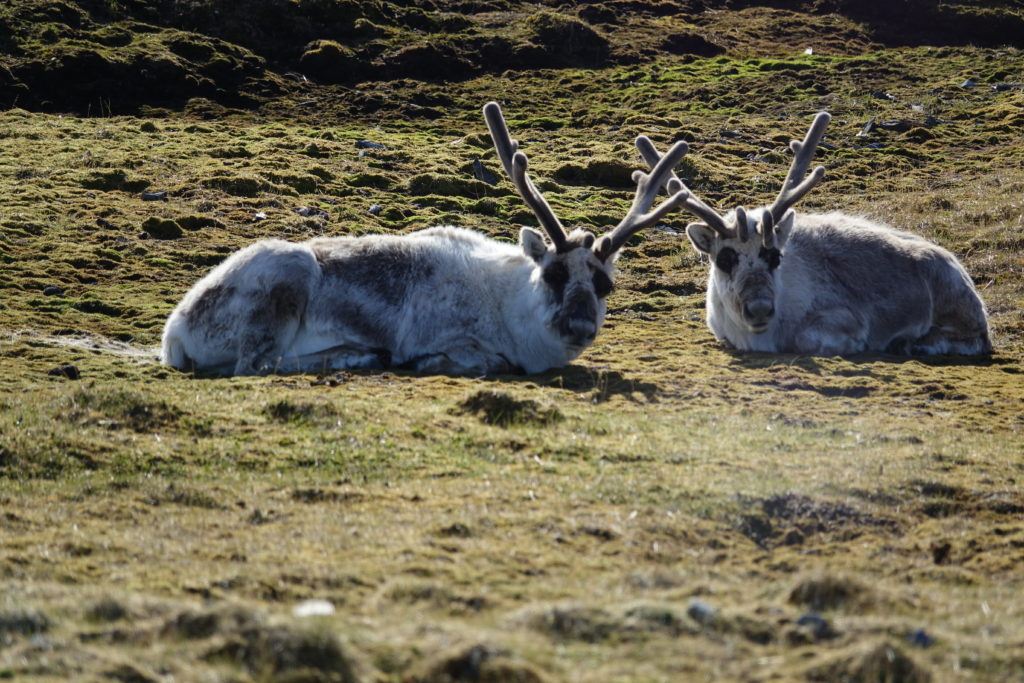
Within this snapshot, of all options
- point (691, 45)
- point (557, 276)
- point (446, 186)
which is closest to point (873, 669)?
point (557, 276)

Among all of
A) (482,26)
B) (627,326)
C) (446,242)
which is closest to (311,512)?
(446,242)

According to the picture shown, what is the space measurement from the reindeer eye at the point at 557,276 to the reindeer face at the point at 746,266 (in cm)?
219

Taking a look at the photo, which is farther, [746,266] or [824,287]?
[824,287]

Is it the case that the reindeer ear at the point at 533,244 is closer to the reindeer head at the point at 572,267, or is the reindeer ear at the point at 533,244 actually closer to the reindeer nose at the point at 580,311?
the reindeer head at the point at 572,267

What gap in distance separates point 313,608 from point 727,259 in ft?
30.7

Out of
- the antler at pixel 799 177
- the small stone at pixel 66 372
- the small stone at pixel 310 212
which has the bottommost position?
the small stone at pixel 66 372

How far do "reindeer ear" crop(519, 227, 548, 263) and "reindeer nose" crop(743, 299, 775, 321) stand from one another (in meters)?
2.39

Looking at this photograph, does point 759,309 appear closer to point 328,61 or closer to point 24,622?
point 24,622

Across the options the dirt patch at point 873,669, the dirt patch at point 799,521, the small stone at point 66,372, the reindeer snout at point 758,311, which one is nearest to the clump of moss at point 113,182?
the small stone at point 66,372

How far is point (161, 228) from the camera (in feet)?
66.0

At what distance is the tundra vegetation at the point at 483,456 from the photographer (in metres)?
5.57

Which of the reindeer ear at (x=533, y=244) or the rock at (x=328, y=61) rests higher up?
the rock at (x=328, y=61)

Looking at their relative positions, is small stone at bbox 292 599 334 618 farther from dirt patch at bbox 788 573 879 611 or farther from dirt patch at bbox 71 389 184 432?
dirt patch at bbox 71 389 184 432

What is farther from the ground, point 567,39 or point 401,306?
point 567,39
